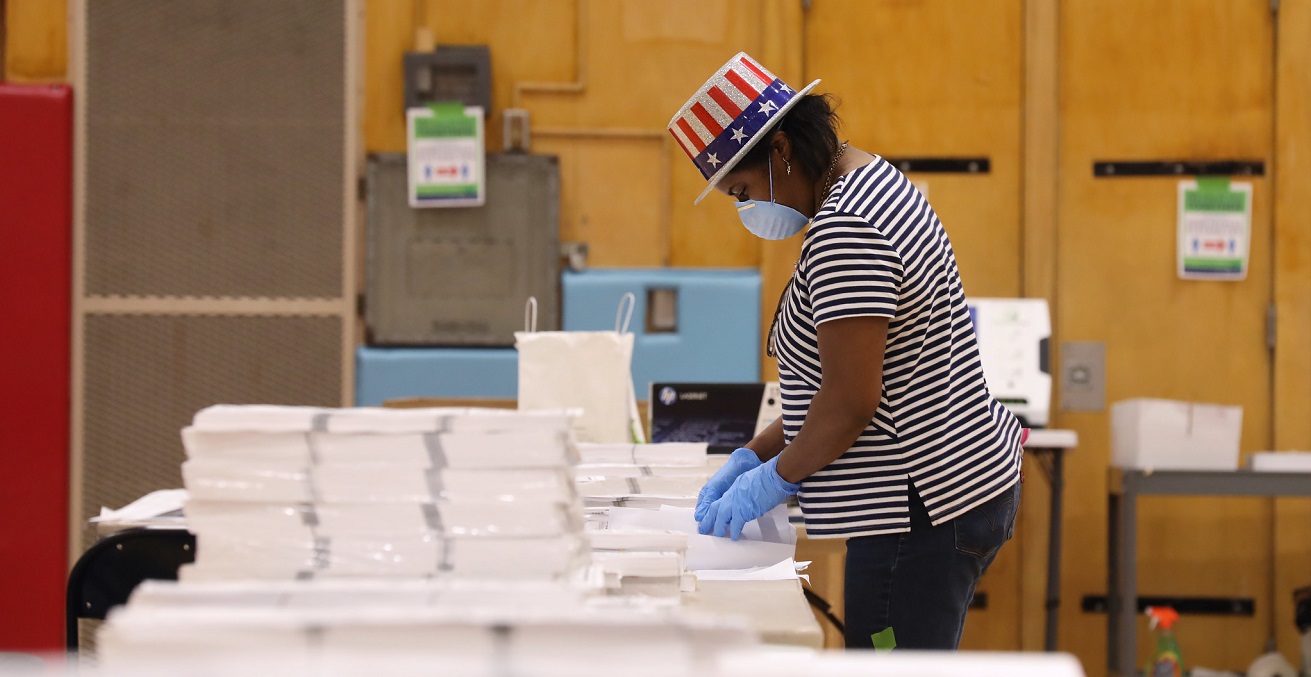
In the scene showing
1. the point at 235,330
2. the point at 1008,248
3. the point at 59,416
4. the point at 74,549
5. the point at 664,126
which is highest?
the point at 664,126

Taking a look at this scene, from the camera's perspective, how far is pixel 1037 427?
3660 millimetres

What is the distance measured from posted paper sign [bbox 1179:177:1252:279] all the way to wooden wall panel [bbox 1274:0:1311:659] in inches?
4.6

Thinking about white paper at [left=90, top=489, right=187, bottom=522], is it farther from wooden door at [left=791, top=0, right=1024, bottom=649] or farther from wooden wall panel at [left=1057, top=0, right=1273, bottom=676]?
wooden wall panel at [left=1057, top=0, right=1273, bottom=676]

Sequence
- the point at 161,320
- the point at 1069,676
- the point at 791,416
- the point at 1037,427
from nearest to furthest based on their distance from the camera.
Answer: the point at 1069,676 → the point at 791,416 → the point at 1037,427 → the point at 161,320

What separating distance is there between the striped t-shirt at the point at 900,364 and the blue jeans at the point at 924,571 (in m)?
0.02

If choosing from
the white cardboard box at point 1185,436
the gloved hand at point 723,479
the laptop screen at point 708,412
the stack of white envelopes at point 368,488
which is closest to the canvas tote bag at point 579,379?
the laptop screen at point 708,412

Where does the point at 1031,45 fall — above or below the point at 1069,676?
above

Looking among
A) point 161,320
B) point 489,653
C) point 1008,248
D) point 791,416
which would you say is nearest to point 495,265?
point 161,320

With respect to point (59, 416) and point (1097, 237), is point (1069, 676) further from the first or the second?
point (59, 416)

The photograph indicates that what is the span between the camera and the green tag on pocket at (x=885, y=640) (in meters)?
1.50

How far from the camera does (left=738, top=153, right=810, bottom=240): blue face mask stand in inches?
67.1

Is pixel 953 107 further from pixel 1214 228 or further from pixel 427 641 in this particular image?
pixel 427 641

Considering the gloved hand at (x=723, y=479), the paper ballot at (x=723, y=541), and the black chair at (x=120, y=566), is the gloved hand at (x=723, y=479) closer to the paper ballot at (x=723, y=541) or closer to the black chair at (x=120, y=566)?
the paper ballot at (x=723, y=541)

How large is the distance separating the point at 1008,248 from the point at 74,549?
331 centimetres
